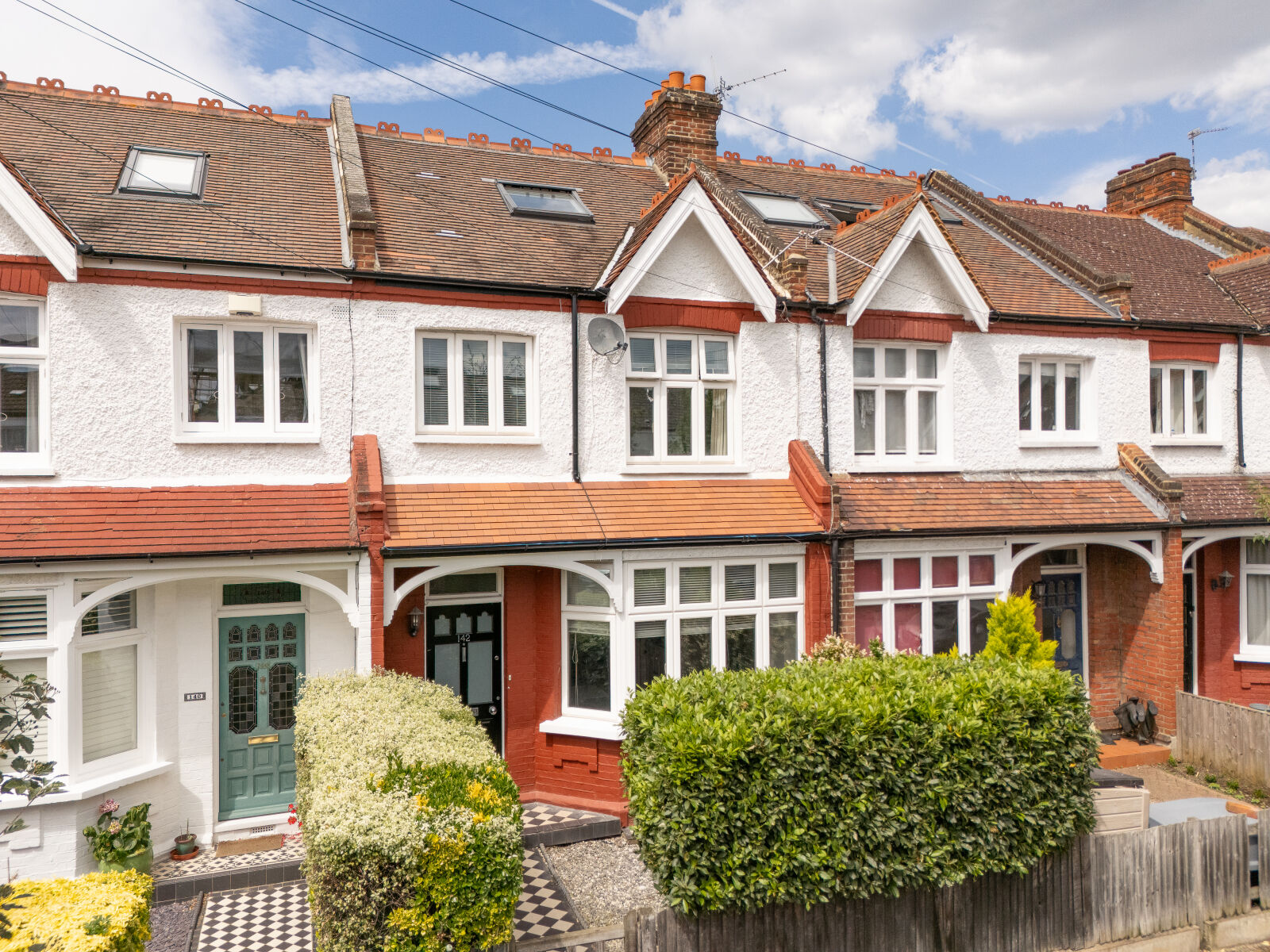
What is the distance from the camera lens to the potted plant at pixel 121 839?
330 inches

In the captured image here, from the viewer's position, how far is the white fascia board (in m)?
8.77

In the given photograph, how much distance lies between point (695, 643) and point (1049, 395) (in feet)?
23.8

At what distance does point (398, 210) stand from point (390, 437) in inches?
146

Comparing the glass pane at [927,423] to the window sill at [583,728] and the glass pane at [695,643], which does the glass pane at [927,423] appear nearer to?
the glass pane at [695,643]

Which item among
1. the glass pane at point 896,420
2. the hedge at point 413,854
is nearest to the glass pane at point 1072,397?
the glass pane at point 896,420

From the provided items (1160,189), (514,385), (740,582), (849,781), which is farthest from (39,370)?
(1160,189)

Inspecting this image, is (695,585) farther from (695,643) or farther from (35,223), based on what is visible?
(35,223)

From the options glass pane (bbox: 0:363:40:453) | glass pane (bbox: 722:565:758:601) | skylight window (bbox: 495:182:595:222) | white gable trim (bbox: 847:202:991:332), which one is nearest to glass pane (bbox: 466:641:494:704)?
glass pane (bbox: 722:565:758:601)

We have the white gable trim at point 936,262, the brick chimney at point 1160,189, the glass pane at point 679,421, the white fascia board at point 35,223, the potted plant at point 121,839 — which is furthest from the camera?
the brick chimney at point 1160,189

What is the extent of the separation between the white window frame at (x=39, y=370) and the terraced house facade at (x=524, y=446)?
0.06 metres

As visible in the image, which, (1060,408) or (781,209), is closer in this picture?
(1060,408)

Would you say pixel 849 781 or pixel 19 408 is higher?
pixel 19 408

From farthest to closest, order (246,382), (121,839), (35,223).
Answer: (246,382), (35,223), (121,839)

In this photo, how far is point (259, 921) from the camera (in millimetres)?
8062
